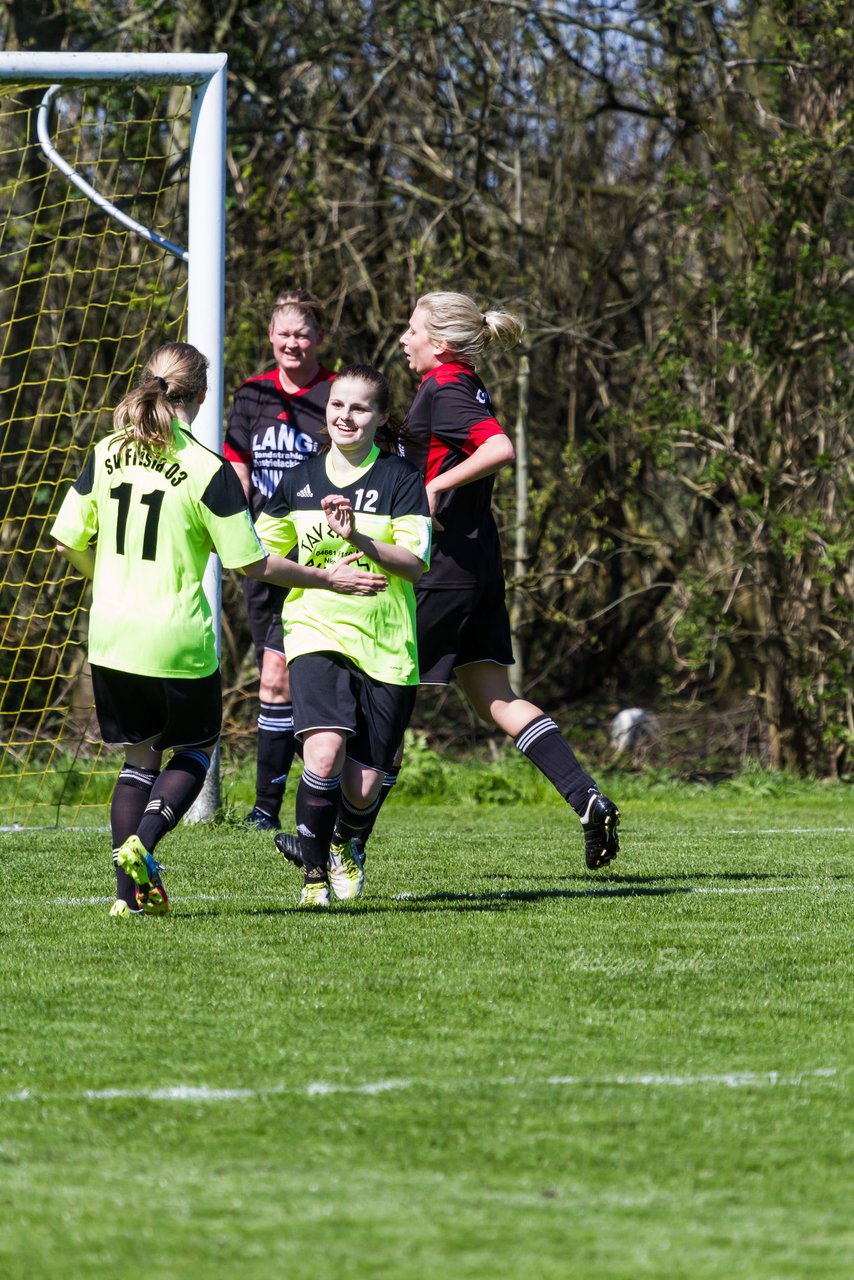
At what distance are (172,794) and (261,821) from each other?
2.35 metres

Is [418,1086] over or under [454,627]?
under

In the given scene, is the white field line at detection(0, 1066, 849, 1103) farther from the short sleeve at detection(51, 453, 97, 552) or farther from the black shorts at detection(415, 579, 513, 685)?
the black shorts at detection(415, 579, 513, 685)

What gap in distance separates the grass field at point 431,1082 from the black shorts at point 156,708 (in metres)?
0.51

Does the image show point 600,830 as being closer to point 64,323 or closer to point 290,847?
point 290,847

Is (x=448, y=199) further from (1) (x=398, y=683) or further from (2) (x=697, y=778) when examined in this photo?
(1) (x=398, y=683)

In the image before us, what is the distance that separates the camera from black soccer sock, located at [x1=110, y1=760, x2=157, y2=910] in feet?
16.3

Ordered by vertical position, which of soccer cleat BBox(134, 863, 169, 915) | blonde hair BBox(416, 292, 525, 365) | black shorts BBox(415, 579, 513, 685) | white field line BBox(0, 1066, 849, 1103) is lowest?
soccer cleat BBox(134, 863, 169, 915)

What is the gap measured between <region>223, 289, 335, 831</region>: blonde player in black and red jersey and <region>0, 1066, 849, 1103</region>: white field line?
13.6 feet

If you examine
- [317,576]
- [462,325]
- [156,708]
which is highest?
[462,325]

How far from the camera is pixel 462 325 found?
5781 millimetres

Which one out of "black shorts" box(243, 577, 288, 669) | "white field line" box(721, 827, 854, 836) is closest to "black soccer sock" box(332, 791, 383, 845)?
"black shorts" box(243, 577, 288, 669)

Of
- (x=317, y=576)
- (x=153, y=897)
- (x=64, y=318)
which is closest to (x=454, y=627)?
(x=317, y=576)

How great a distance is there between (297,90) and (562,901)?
876cm

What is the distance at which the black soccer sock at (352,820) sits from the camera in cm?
528
